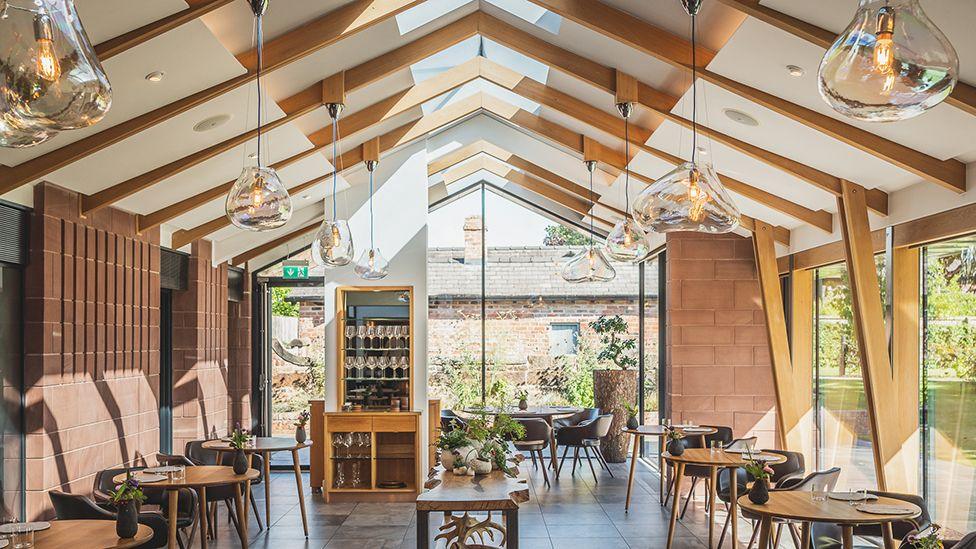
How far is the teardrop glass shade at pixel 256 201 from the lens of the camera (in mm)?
4332

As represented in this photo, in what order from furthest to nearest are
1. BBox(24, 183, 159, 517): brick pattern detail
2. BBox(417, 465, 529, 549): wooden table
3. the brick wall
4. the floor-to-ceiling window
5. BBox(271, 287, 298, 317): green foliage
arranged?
BBox(271, 287, 298, 317): green foliage → the brick wall → BBox(24, 183, 159, 517): brick pattern detail → the floor-to-ceiling window → BBox(417, 465, 529, 549): wooden table

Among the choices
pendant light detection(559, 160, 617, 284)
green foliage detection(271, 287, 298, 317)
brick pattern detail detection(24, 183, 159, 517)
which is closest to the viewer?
brick pattern detail detection(24, 183, 159, 517)

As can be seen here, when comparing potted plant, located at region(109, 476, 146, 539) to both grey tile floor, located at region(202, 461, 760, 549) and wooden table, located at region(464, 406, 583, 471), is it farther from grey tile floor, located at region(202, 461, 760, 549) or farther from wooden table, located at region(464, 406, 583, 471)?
wooden table, located at region(464, 406, 583, 471)

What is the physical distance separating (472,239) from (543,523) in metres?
5.49

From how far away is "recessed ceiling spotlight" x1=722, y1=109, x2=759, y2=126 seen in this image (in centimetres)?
616

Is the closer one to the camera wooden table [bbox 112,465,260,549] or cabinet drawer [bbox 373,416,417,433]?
wooden table [bbox 112,465,260,549]

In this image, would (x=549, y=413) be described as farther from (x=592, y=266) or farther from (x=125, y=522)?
(x=125, y=522)

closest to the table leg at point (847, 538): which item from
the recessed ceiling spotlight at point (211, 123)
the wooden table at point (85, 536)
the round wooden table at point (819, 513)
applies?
the round wooden table at point (819, 513)

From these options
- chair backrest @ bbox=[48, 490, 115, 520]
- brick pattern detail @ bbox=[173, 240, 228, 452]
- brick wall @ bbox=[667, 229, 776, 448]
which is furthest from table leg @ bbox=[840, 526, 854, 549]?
brick pattern detail @ bbox=[173, 240, 228, 452]

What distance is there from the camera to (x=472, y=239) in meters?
13.3

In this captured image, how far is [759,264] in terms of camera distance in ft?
30.4

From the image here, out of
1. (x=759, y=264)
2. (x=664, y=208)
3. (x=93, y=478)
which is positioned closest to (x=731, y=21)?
(x=664, y=208)

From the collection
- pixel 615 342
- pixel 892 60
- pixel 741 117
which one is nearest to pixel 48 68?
pixel 892 60

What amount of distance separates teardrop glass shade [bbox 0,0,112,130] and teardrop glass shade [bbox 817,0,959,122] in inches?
70.5
